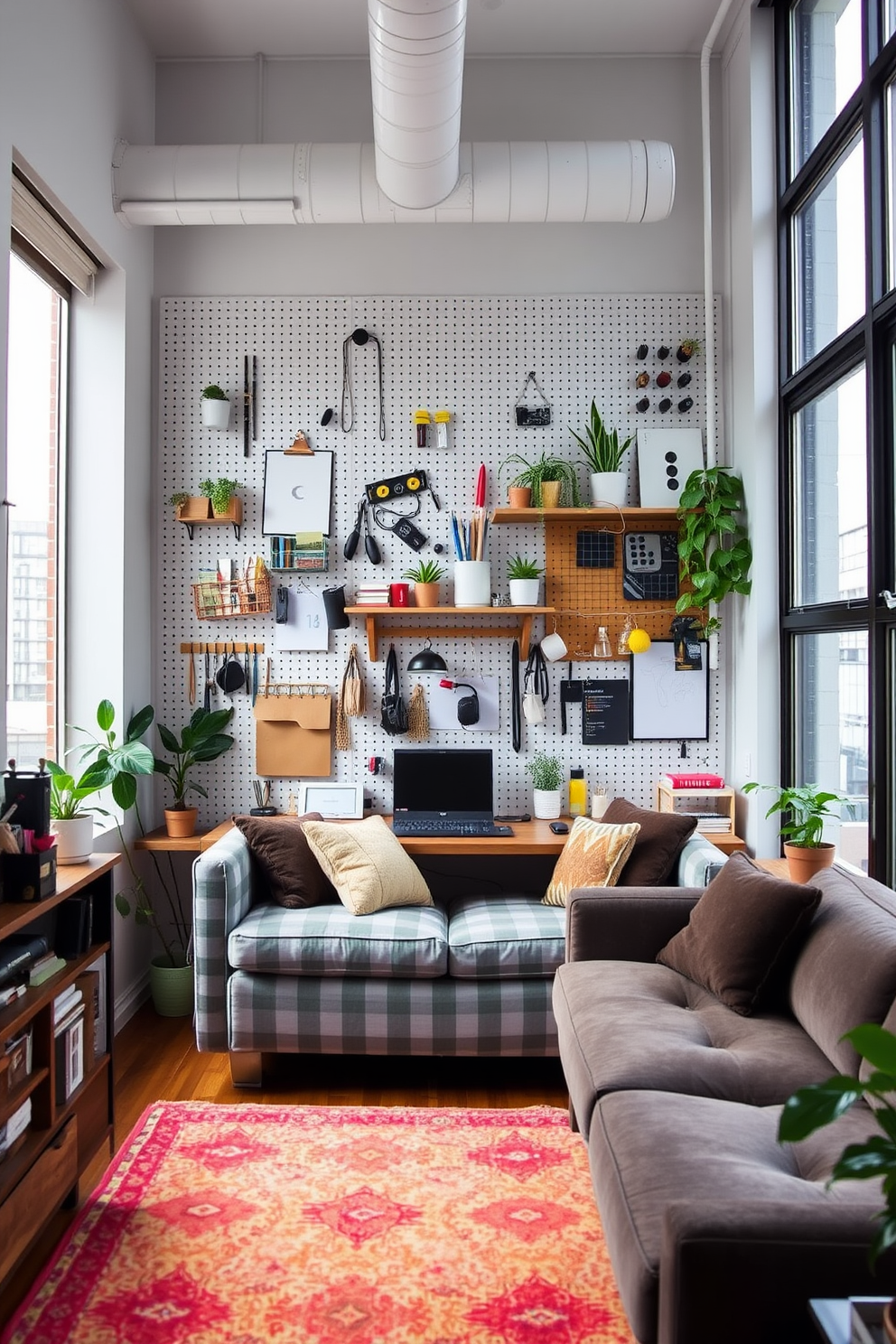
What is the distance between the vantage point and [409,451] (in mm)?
3693

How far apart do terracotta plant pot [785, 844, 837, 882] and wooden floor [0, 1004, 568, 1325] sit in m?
0.98

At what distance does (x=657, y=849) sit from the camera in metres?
2.99

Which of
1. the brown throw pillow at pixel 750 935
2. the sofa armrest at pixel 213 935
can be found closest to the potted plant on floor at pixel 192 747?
the sofa armrest at pixel 213 935

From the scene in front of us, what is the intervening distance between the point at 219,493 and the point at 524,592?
119 cm

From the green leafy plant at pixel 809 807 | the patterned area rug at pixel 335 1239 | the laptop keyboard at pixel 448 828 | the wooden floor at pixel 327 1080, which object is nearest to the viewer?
the patterned area rug at pixel 335 1239

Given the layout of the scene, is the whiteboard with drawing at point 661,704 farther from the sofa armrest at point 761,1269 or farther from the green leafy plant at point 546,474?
the sofa armrest at point 761,1269

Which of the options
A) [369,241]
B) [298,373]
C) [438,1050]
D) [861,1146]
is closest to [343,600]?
[298,373]

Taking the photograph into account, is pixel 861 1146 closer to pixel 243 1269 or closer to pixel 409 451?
pixel 243 1269

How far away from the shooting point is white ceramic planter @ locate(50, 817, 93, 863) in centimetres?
243

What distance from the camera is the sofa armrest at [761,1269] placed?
126 cm

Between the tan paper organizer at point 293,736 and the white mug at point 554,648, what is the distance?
855mm

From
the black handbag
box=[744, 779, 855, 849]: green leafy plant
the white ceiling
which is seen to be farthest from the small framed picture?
the white ceiling

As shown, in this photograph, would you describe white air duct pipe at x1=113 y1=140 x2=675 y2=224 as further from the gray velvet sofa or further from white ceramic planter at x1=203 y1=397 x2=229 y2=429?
the gray velvet sofa

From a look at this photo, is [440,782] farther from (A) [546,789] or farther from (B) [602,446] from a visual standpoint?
(B) [602,446]
